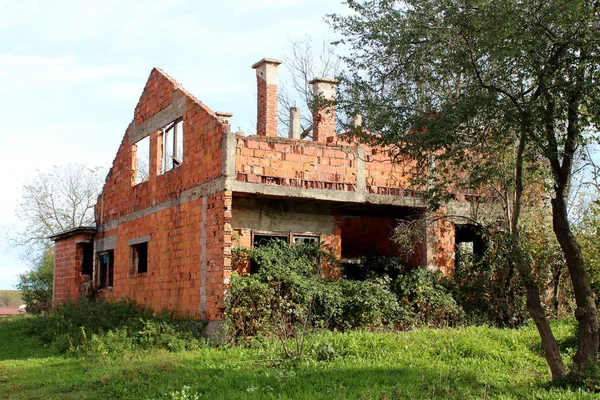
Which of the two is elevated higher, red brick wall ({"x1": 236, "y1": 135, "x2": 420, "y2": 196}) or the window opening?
red brick wall ({"x1": 236, "y1": 135, "x2": 420, "y2": 196})

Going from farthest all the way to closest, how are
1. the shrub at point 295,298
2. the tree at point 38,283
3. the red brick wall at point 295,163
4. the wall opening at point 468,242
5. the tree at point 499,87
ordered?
the tree at point 38,283
the wall opening at point 468,242
the red brick wall at point 295,163
the shrub at point 295,298
the tree at point 499,87

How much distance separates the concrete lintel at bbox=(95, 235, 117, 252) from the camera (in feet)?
71.7

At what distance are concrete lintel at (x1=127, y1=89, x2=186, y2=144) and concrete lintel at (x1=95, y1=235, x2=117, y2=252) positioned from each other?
309cm

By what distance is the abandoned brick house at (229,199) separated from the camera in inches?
621

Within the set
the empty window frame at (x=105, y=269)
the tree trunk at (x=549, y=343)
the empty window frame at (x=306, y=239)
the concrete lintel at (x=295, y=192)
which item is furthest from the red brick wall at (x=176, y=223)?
the tree trunk at (x=549, y=343)

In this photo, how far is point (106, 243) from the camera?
22.5 m

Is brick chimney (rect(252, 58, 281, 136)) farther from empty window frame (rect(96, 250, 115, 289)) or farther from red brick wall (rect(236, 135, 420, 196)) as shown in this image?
empty window frame (rect(96, 250, 115, 289))

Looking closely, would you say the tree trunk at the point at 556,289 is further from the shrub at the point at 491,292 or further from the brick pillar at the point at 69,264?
the brick pillar at the point at 69,264

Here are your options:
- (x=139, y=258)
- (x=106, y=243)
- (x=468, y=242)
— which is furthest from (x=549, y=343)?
(x=106, y=243)

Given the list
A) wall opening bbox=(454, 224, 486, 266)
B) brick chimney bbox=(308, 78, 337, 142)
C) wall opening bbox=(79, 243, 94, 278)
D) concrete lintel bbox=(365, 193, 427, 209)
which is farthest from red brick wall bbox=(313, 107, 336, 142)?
wall opening bbox=(79, 243, 94, 278)

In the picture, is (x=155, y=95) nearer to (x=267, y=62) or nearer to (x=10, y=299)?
(x=267, y=62)

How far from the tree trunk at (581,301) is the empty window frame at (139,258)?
1267cm

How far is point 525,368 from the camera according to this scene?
12.4 meters

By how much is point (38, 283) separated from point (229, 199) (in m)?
25.7
